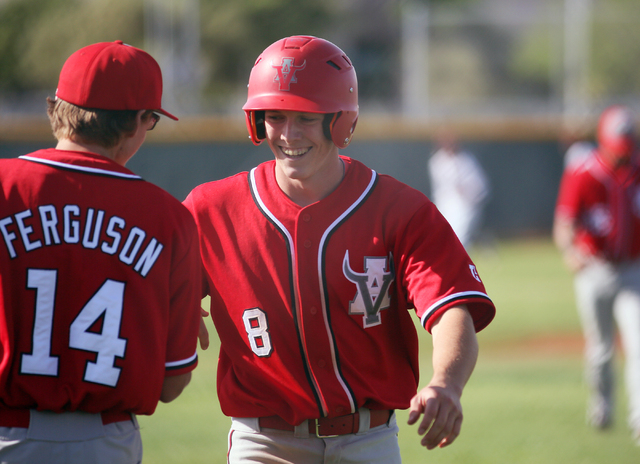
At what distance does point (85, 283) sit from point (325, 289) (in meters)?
0.86

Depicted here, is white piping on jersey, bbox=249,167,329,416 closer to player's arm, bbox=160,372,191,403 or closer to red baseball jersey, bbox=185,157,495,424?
red baseball jersey, bbox=185,157,495,424

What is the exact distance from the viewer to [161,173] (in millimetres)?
19469

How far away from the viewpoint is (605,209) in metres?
6.69

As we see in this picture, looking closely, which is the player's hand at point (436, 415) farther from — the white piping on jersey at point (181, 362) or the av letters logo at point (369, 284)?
the white piping on jersey at point (181, 362)

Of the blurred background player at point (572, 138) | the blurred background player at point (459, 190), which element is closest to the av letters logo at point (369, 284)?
the blurred background player at point (459, 190)

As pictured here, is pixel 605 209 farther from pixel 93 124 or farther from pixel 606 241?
pixel 93 124

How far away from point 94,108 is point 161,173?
57.0 feet

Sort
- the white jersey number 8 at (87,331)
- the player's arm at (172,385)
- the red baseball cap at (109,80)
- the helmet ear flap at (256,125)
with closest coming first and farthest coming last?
the white jersey number 8 at (87,331) → the red baseball cap at (109,80) → the player's arm at (172,385) → the helmet ear flap at (256,125)

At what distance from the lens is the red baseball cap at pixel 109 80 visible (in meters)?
2.44

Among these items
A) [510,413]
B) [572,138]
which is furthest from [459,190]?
[510,413]

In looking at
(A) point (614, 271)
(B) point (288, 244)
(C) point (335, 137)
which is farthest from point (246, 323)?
(A) point (614, 271)

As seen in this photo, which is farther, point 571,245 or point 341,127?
point 571,245

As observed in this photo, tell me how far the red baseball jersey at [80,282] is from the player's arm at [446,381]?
84 centimetres

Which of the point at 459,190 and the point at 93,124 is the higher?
the point at 93,124
